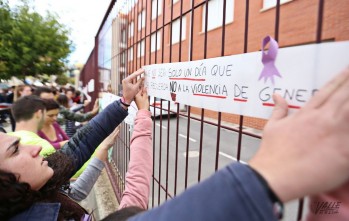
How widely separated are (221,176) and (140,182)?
93 centimetres

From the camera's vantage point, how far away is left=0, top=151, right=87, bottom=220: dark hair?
104cm

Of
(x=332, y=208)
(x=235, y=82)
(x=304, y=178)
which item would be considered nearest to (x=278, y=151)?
(x=304, y=178)

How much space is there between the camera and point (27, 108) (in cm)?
292

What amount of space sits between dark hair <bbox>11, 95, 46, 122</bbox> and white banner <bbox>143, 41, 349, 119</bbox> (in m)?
2.10

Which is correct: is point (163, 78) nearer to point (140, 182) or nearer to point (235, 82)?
point (140, 182)

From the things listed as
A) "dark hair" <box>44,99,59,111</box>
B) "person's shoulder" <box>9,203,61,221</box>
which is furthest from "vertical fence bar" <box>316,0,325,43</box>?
"dark hair" <box>44,99,59,111</box>

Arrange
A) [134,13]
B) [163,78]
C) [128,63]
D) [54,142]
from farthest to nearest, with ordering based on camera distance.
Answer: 1. [54,142]
2. [128,63]
3. [134,13]
4. [163,78]

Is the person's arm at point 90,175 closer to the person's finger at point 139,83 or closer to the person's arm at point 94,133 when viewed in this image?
the person's arm at point 94,133

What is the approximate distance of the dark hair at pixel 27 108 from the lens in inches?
113

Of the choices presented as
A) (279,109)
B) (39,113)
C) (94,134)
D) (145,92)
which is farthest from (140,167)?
(39,113)

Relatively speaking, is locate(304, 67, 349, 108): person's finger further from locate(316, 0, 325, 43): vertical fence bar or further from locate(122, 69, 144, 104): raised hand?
locate(122, 69, 144, 104): raised hand

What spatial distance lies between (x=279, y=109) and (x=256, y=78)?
198 millimetres

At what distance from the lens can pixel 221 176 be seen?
1.79ft

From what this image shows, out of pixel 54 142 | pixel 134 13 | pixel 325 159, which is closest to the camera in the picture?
pixel 325 159
